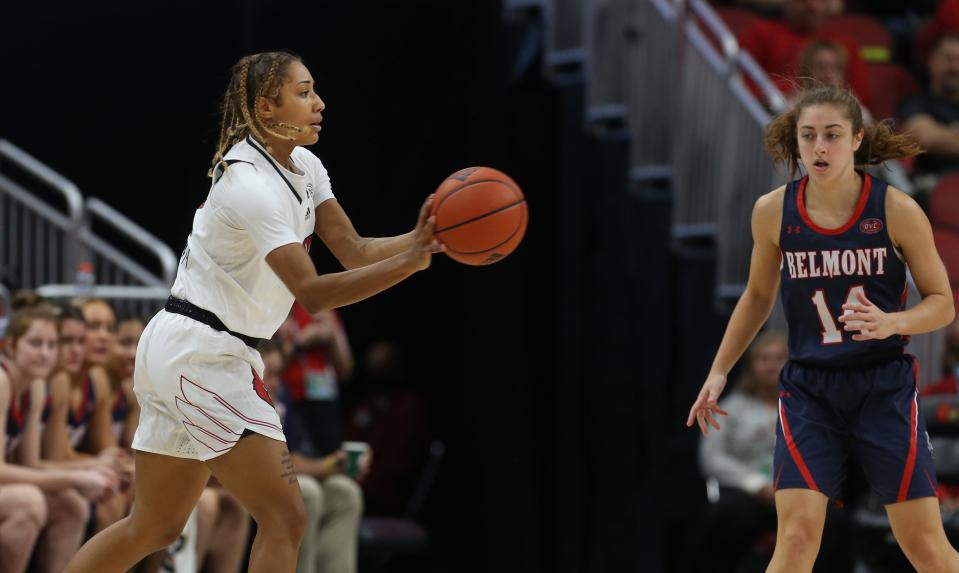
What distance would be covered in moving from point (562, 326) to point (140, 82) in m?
3.02

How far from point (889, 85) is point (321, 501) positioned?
5120 millimetres

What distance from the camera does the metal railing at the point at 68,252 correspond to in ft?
23.9

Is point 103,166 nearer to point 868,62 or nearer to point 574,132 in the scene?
point 574,132

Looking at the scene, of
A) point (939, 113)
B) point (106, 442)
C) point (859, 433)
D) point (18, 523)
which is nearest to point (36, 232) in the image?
point (106, 442)

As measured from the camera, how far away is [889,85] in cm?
975

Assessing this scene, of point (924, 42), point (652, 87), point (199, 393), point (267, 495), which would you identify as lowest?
point (267, 495)

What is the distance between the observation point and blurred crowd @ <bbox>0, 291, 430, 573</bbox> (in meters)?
6.00

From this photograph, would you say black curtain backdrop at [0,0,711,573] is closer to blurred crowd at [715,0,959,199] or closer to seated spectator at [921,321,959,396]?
blurred crowd at [715,0,959,199]

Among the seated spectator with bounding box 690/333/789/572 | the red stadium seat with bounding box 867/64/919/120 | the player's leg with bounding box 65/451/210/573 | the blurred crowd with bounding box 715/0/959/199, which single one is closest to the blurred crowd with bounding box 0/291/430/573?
the player's leg with bounding box 65/451/210/573

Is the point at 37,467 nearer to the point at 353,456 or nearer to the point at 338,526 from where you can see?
the point at 353,456

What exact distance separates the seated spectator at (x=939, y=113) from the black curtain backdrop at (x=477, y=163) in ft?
5.59

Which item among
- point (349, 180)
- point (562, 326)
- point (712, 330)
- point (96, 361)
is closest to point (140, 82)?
point (349, 180)

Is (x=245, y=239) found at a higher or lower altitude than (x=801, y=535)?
higher

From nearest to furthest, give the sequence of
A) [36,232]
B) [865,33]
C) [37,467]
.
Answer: [37,467], [36,232], [865,33]
